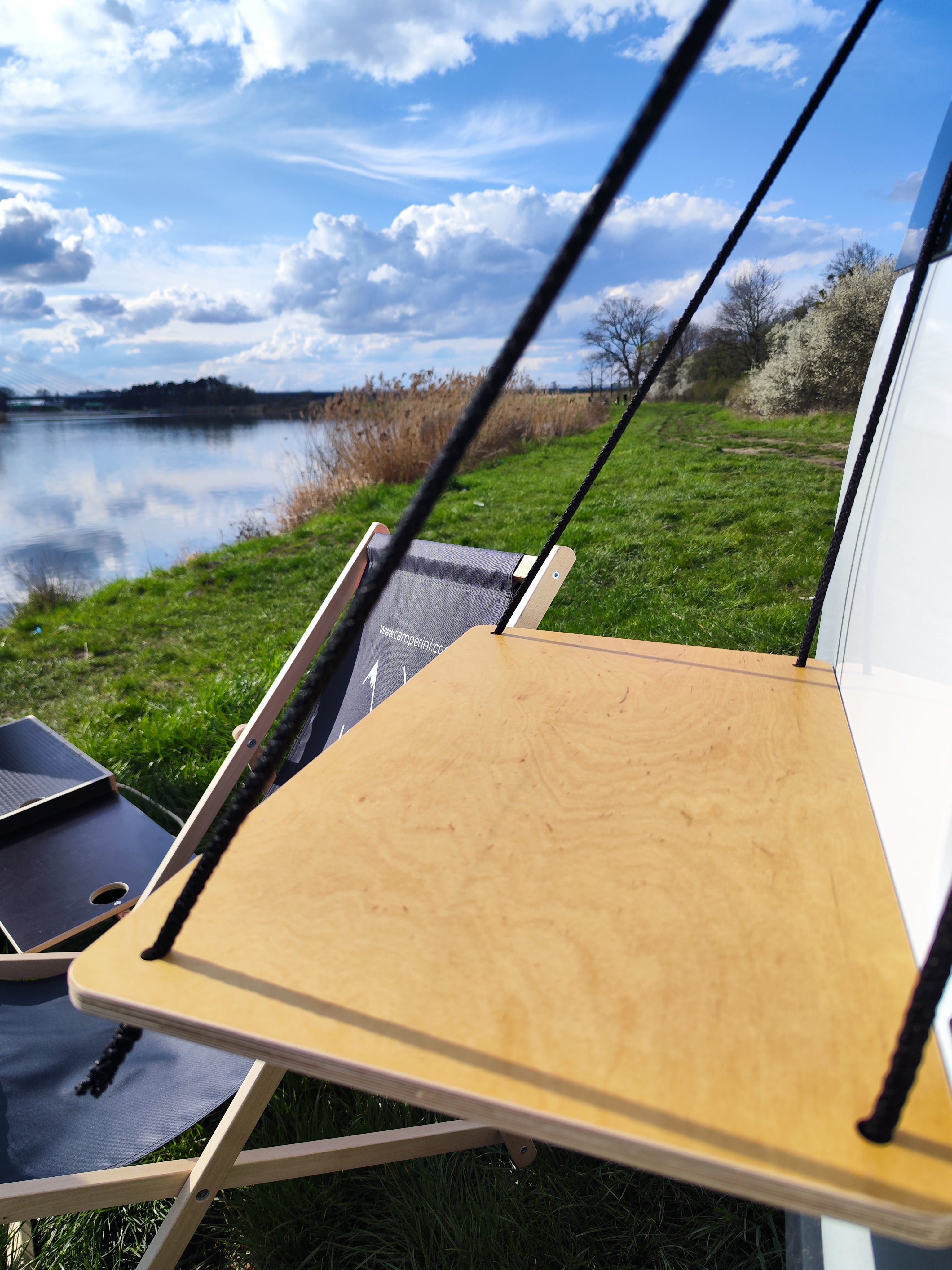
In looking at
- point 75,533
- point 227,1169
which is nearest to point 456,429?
point 227,1169

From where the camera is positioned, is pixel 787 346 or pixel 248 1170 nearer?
pixel 248 1170

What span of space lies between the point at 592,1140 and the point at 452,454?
466 mm

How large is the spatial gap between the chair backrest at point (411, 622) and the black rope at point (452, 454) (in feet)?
5.27

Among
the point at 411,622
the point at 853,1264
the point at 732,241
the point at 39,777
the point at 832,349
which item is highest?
the point at 832,349

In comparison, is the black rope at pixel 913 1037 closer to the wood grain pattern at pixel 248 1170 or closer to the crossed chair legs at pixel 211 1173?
the crossed chair legs at pixel 211 1173

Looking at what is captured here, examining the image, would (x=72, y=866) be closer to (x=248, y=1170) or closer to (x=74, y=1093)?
(x=74, y=1093)

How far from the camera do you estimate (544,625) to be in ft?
14.4

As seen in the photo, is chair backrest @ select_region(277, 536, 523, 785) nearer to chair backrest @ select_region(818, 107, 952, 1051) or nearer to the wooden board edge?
chair backrest @ select_region(818, 107, 952, 1051)

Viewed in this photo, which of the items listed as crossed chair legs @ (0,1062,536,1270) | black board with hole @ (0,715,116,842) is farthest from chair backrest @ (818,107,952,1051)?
black board with hole @ (0,715,116,842)

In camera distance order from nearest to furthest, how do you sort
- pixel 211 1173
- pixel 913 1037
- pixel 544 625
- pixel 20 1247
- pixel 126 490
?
pixel 913 1037
pixel 211 1173
pixel 20 1247
pixel 544 625
pixel 126 490

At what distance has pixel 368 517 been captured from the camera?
7.60 meters

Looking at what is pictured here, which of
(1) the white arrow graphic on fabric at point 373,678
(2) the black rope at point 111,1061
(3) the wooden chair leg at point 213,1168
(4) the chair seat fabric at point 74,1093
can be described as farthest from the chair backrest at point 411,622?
(2) the black rope at point 111,1061

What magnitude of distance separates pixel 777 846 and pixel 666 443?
11.1 metres

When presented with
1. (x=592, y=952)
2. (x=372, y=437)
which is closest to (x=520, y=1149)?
(x=592, y=952)
